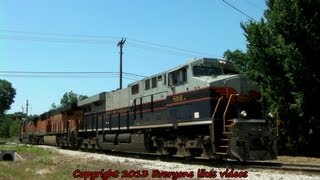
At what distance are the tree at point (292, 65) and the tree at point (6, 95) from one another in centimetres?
9126

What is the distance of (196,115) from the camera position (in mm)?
18984

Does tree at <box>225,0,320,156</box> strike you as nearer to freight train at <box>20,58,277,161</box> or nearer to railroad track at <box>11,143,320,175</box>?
freight train at <box>20,58,277,161</box>

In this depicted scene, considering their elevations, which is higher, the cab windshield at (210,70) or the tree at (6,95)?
the tree at (6,95)

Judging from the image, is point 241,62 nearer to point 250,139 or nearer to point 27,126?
point 250,139

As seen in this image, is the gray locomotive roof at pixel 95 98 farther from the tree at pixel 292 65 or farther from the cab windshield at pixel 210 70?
the cab windshield at pixel 210 70

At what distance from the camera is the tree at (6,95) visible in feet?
360

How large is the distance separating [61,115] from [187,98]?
23611 millimetres

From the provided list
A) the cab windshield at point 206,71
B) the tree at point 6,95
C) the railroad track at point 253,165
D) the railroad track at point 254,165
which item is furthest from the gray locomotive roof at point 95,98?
the tree at point 6,95

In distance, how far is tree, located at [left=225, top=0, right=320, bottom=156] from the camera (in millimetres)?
24156

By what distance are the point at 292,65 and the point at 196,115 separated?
7835mm

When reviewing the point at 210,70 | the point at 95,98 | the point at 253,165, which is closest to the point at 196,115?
the point at 210,70

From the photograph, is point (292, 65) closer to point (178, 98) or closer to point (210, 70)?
point (210, 70)

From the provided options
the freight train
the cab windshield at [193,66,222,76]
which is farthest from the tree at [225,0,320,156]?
the freight train

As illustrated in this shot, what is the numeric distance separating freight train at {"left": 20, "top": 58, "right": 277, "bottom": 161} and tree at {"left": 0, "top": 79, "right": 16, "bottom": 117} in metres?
87.8
